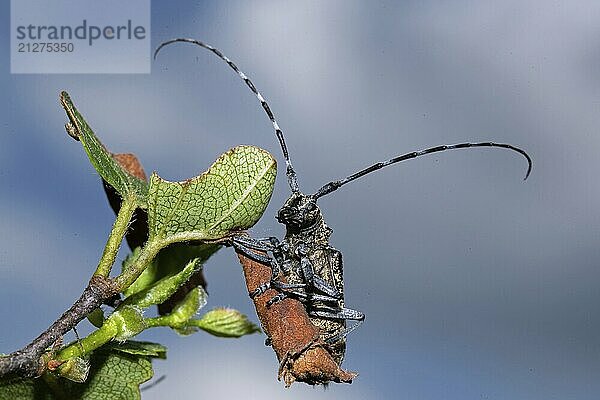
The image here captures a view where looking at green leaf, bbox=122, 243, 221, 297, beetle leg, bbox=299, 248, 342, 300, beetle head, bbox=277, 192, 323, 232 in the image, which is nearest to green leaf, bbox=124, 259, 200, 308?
green leaf, bbox=122, 243, 221, 297

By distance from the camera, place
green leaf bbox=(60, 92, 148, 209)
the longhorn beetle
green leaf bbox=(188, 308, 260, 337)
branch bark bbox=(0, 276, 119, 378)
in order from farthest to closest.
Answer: the longhorn beetle, green leaf bbox=(188, 308, 260, 337), green leaf bbox=(60, 92, 148, 209), branch bark bbox=(0, 276, 119, 378)

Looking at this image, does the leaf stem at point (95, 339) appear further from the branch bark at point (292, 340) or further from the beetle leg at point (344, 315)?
the beetle leg at point (344, 315)

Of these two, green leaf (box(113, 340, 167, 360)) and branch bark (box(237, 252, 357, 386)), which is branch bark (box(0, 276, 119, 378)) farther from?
branch bark (box(237, 252, 357, 386))

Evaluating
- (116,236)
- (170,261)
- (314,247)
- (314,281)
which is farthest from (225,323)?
(314,247)

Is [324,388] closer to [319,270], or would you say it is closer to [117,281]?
[117,281]

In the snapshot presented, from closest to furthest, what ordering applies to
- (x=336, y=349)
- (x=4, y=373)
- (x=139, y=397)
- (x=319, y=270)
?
(x=4, y=373) → (x=139, y=397) → (x=336, y=349) → (x=319, y=270)

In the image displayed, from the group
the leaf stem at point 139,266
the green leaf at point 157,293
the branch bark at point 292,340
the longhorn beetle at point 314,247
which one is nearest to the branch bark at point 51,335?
the leaf stem at point 139,266

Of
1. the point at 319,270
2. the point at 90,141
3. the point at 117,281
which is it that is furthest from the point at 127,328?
the point at 319,270
